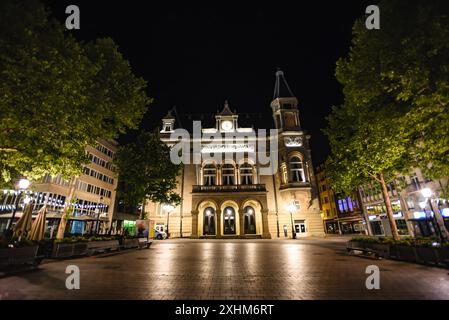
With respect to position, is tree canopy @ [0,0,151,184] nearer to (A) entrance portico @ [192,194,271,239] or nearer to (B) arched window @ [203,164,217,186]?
(A) entrance portico @ [192,194,271,239]

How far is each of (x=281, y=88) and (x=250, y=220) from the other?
24.1m

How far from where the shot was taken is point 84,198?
3219 centimetres

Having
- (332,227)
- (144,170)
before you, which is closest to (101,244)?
(144,170)

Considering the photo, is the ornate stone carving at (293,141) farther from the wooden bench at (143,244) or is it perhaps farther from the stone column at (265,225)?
Result: the wooden bench at (143,244)

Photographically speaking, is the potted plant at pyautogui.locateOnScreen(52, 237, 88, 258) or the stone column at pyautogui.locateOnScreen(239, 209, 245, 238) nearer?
the potted plant at pyautogui.locateOnScreen(52, 237, 88, 258)

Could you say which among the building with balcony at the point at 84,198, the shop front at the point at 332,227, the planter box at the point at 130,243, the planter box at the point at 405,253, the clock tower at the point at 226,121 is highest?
the clock tower at the point at 226,121

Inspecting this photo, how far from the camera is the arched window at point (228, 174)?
34875 millimetres

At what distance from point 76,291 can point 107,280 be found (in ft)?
4.04

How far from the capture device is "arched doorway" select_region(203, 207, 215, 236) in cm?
3284

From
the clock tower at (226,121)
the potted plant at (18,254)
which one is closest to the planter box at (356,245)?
the potted plant at (18,254)

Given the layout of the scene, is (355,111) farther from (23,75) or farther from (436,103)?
(23,75)

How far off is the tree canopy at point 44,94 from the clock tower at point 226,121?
80.1 ft

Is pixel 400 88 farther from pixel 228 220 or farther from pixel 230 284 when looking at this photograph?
pixel 228 220

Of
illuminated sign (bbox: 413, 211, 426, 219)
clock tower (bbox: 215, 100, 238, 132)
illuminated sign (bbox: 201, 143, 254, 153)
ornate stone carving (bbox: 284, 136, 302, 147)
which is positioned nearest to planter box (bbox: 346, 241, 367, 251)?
illuminated sign (bbox: 413, 211, 426, 219)
